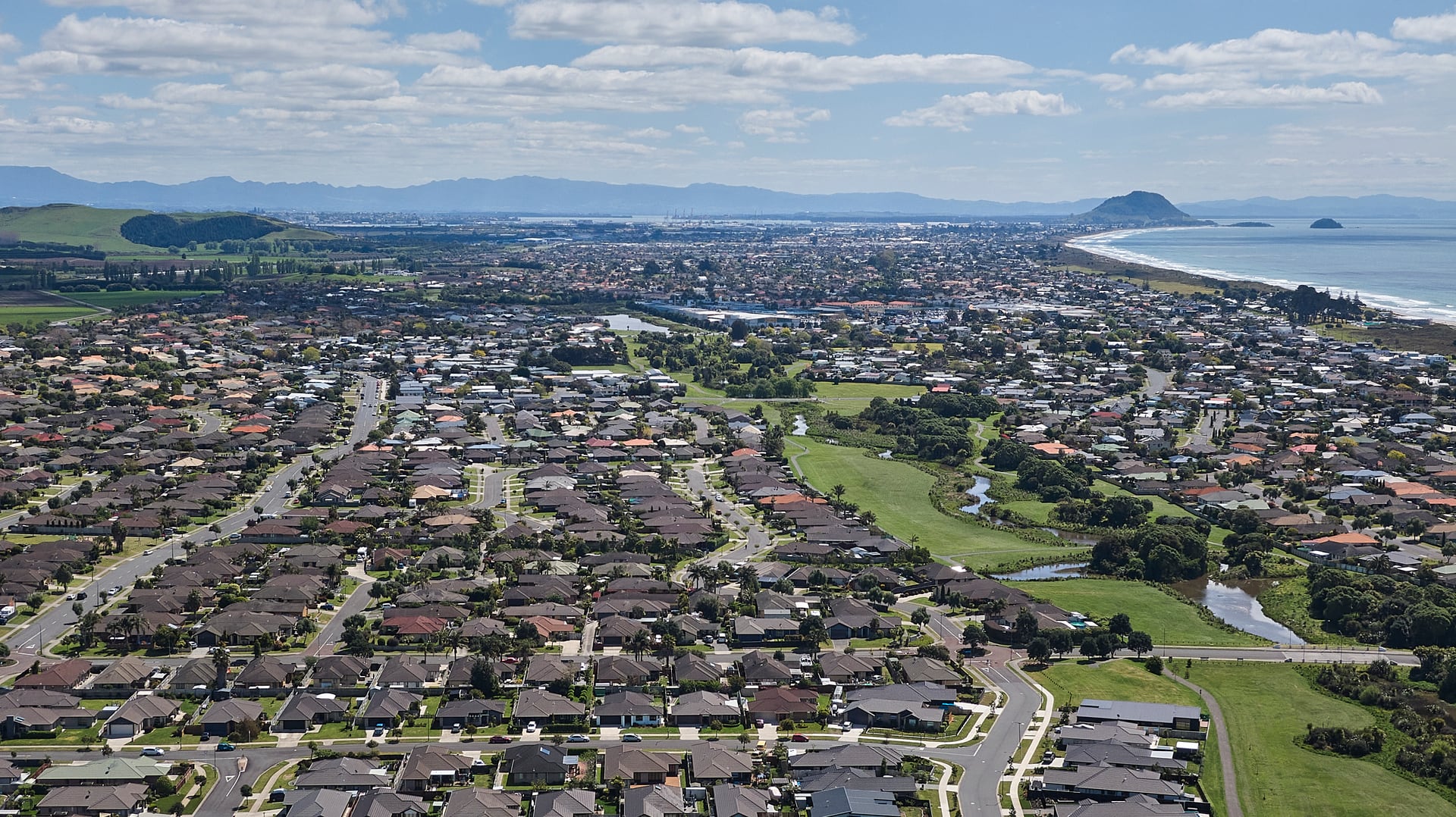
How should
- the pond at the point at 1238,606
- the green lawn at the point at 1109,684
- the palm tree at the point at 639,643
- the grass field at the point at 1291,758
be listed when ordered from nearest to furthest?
the grass field at the point at 1291,758
the green lawn at the point at 1109,684
the palm tree at the point at 639,643
the pond at the point at 1238,606

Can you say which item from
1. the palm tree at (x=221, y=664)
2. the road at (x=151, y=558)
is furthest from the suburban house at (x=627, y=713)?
the road at (x=151, y=558)

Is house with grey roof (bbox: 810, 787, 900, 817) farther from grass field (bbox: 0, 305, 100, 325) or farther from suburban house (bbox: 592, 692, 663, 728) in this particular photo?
grass field (bbox: 0, 305, 100, 325)

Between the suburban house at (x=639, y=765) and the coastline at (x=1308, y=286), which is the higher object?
the coastline at (x=1308, y=286)

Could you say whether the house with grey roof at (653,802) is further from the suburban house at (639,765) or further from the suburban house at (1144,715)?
the suburban house at (1144,715)

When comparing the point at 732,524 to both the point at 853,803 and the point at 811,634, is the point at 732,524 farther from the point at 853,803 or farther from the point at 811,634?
the point at 853,803

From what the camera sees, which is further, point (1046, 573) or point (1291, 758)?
point (1046, 573)

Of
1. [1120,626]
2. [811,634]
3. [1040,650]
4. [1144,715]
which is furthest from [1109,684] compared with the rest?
[811,634]
